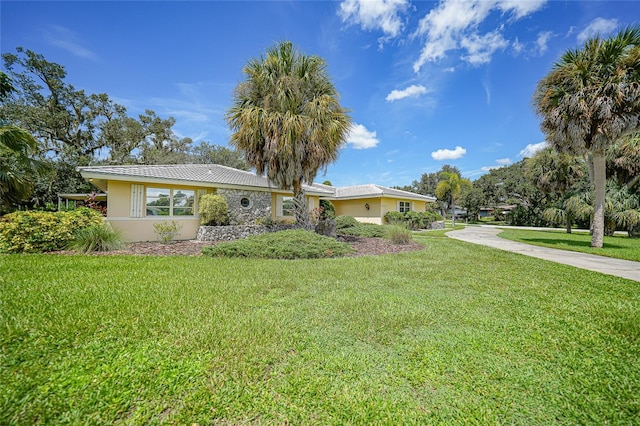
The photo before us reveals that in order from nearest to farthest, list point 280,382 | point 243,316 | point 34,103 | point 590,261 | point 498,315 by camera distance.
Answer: point 280,382
point 243,316
point 498,315
point 590,261
point 34,103

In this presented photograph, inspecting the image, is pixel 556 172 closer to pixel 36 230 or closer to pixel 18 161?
pixel 36 230

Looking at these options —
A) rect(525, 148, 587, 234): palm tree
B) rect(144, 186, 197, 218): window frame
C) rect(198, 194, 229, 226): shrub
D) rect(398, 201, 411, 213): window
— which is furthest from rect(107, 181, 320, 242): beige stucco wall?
rect(525, 148, 587, 234): palm tree

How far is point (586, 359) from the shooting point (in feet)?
8.82

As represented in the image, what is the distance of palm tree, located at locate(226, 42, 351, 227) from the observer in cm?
1040

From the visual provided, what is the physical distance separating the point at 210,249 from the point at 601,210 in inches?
644

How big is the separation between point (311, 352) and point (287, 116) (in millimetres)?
A: 9542

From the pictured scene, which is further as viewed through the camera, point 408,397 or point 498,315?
point 498,315

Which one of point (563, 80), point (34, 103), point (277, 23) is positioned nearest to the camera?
point (563, 80)

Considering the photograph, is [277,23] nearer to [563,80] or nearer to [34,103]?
[563,80]

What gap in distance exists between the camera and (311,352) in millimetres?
2723

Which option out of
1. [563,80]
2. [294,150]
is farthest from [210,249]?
[563,80]

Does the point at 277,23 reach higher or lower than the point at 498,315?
higher

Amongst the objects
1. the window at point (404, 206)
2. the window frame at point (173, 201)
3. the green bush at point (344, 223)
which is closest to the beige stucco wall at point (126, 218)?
the window frame at point (173, 201)

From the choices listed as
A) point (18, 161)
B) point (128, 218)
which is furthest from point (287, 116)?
point (18, 161)
